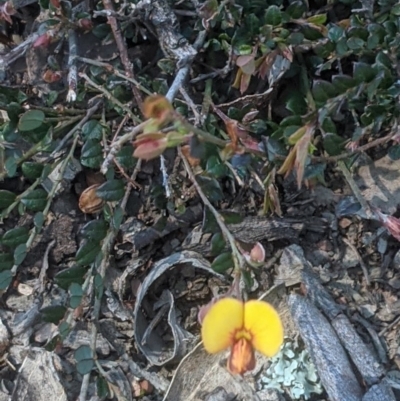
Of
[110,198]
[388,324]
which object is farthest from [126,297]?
[388,324]

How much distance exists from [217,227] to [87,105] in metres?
0.87

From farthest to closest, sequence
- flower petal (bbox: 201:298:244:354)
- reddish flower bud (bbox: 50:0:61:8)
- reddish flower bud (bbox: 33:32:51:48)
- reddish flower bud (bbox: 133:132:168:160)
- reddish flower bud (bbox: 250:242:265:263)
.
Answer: reddish flower bud (bbox: 33:32:51:48)
reddish flower bud (bbox: 50:0:61:8)
reddish flower bud (bbox: 250:242:265:263)
flower petal (bbox: 201:298:244:354)
reddish flower bud (bbox: 133:132:168:160)

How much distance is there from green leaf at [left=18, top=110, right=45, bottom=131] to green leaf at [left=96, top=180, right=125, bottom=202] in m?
0.34

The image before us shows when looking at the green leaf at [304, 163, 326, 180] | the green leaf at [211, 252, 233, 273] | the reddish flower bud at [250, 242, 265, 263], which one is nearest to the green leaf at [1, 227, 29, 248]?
the green leaf at [211, 252, 233, 273]

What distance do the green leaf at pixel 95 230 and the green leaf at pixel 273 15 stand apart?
1019mm

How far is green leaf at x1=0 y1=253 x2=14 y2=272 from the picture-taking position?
287 centimetres

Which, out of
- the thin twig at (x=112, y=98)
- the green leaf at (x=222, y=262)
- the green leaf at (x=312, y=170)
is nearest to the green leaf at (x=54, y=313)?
the green leaf at (x=222, y=262)

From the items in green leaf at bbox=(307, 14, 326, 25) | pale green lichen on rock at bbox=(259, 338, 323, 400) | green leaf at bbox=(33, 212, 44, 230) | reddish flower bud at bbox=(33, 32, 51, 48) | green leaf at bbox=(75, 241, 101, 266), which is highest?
reddish flower bud at bbox=(33, 32, 51, 48)

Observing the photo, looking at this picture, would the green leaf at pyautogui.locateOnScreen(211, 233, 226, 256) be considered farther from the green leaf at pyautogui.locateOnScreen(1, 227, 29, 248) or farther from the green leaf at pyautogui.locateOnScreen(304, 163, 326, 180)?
the green leaf at pyautogui.locateOnScreen(1, 227, 29, 248)

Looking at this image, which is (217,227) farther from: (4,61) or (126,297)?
(4,61)

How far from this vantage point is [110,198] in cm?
286

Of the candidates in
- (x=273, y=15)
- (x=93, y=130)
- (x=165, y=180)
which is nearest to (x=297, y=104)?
(x=273, y=15)

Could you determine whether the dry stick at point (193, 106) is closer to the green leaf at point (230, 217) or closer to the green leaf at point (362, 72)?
the green leaf at point (230, 217)

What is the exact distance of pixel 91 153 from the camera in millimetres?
2938
